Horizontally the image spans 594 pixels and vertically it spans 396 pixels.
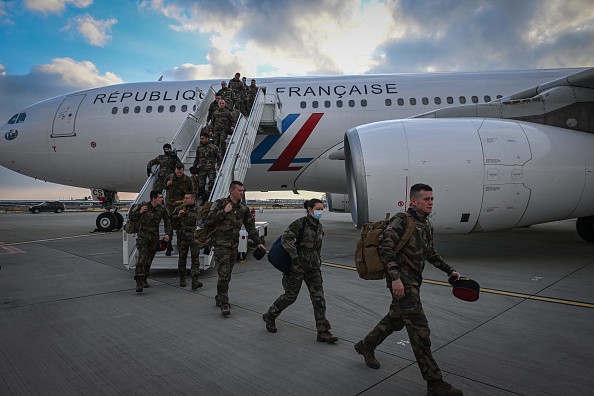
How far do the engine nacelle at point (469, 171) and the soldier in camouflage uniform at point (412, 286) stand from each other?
3811 mm

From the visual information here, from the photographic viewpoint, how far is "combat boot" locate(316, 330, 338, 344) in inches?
134

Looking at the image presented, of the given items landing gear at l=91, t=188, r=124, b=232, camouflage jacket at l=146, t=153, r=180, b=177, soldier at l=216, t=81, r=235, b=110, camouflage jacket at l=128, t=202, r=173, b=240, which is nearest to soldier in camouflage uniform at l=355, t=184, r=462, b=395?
camouflage jacket at l=128, t=202, r=173, b=240

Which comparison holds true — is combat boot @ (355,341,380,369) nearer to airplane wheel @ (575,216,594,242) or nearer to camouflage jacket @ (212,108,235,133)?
camouflage jacket @ (212,108,235,133)

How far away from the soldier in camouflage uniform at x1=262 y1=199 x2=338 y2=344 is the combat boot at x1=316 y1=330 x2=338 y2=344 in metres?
0.07

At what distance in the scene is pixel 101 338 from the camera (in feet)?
11.7

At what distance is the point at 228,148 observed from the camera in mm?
8211

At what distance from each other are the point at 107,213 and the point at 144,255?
9.78 m

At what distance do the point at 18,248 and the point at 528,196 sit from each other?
12.6 meters

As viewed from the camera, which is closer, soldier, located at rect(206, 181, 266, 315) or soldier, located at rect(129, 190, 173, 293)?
soldier, located at rect(206, 181, 266, 315)

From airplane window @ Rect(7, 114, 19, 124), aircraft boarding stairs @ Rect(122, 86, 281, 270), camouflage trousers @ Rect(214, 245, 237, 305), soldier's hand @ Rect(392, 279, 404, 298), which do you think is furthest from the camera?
airplane window @ Rect(7, 114, 19, 124)

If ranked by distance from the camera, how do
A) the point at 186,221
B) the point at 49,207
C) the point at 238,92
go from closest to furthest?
the point at 186,221
the point at 238,92
the point at 49,207

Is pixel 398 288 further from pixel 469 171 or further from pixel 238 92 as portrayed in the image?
pixel 238 92

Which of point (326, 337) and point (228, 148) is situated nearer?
point (326, 337)

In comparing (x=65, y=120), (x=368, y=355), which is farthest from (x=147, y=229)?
(x=65, y=120)
